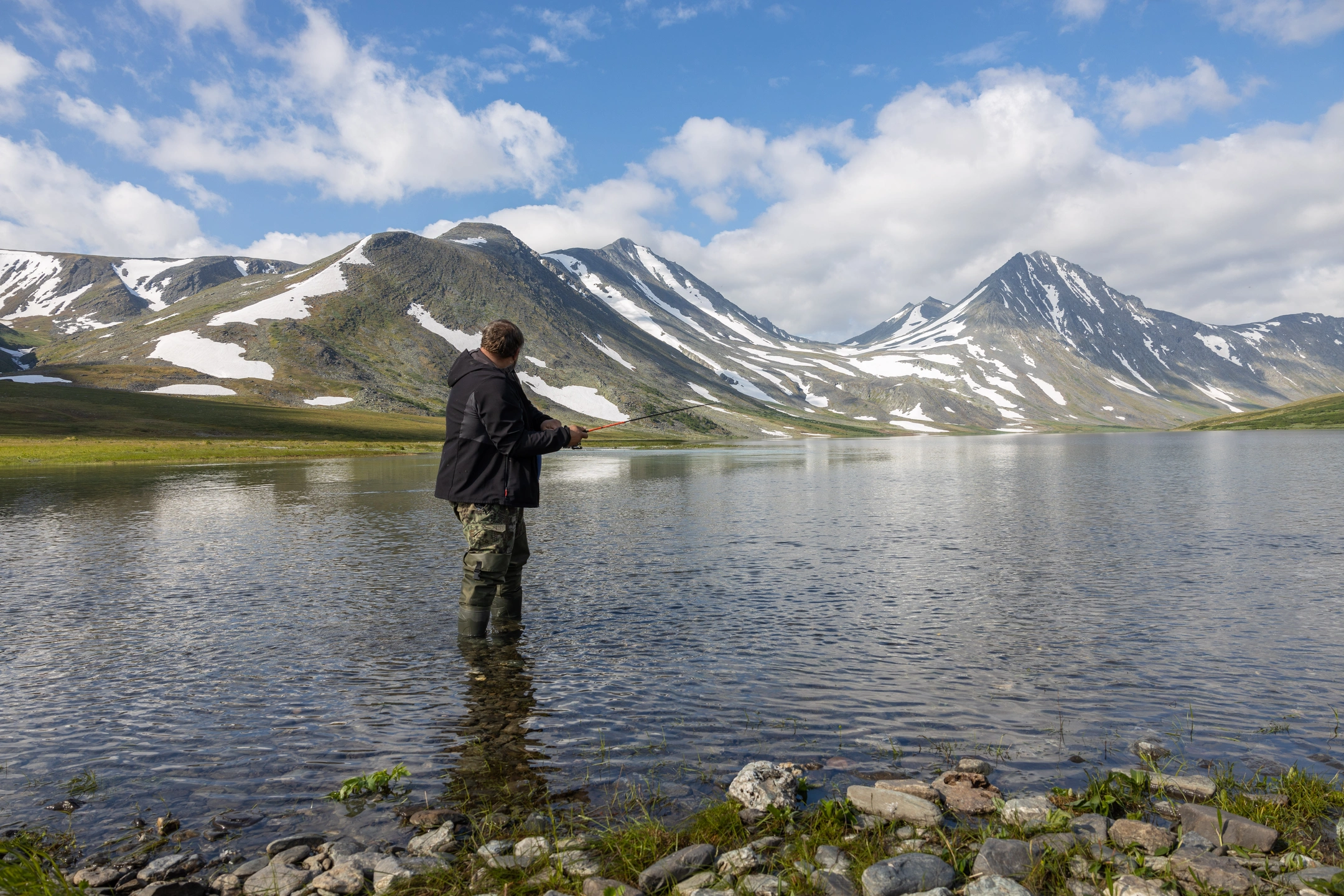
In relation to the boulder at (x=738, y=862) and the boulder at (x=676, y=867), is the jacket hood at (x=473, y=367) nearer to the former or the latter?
the boulder at (x=676, y=867)

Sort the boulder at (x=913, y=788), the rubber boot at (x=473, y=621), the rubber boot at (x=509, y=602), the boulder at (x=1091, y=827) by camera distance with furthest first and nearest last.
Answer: the rubber boot at (x=509, y=602), the rubber boot at (x=473, y=621), the boulder at (x=913, y=788), the boulder at (x=1091, y=827)

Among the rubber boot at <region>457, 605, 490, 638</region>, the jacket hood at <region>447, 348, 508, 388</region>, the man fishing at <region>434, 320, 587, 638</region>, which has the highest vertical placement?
the jacket hood at <region>447, 348, 508, 388</region>

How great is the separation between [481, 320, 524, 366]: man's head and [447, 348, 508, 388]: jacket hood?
0.41ft

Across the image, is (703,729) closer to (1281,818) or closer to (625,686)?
(625,686)

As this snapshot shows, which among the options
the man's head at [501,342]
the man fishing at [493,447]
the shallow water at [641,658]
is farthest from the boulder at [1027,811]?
the man's head at [501,342]

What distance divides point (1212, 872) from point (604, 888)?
15.0 ft

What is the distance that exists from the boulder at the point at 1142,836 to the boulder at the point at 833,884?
241cm

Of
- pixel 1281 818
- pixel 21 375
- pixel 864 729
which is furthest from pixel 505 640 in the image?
pixel 21 375

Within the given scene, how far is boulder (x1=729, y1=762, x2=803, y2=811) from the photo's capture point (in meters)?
7.29

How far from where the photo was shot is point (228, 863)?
21.4ft

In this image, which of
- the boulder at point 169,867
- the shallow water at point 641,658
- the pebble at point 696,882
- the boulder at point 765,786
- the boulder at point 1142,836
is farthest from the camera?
the shallow water at point 641,658

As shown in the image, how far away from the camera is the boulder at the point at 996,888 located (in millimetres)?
5688

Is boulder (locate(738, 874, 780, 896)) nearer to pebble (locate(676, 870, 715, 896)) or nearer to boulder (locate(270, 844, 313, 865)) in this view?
pebble (locate(676, 870, 715, 896))

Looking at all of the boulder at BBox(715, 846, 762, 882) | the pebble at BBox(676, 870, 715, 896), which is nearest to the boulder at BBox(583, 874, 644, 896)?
the pebble at BBox(676, 870, 715, 896)
